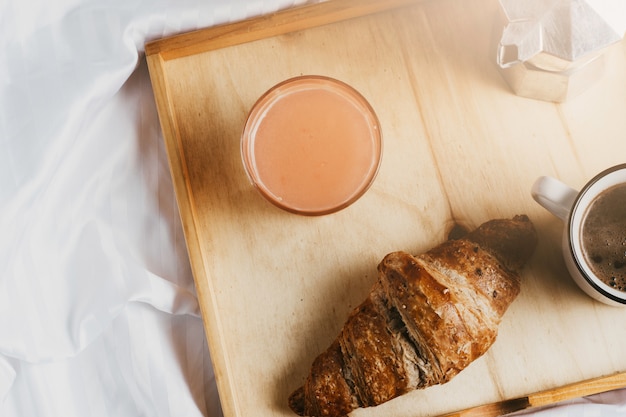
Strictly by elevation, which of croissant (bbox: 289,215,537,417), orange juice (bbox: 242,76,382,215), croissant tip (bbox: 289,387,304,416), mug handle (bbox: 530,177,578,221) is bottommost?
croissant tip (bbox: 289,387,304,416)

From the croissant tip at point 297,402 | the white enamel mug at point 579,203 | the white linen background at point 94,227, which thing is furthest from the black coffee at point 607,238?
the croissant tip at point 297,402

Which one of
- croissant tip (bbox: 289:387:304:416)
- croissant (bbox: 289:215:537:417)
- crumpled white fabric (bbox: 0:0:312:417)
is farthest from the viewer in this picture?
crumpled white fabric (bbox: 0:0:312:417)

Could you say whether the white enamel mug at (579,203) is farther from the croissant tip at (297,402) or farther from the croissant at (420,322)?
the croissant tip at (297,402)

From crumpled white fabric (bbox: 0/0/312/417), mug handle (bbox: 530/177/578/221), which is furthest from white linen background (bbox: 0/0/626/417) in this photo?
mug handle (bbox: 530/177/578/221)

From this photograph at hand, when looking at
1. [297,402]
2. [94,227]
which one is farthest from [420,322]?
[94,227]

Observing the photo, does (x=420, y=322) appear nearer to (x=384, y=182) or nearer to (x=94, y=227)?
(x=384, y=182)

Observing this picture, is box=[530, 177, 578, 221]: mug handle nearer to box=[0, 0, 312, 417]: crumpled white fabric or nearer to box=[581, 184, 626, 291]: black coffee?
box=[581, 184, 626, 291]: black coffee

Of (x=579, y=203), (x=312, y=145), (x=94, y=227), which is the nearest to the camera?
(x=579, y=203)

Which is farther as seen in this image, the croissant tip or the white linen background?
the white linen background
